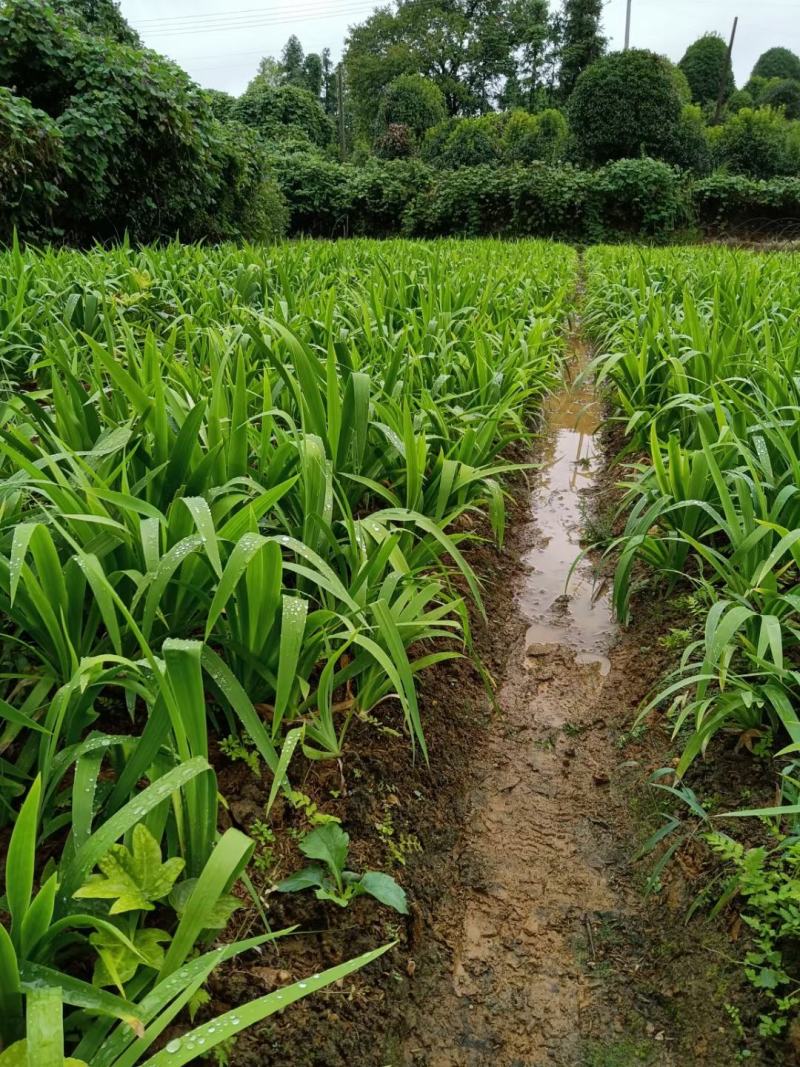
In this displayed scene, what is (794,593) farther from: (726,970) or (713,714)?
(726,970)

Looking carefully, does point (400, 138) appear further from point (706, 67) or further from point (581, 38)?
point (706, 67)

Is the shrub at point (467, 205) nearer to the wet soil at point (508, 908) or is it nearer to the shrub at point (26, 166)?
the shrub at point (26, 166)

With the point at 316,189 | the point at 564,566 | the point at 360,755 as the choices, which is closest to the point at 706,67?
the point at 316,189

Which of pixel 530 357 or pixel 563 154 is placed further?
pixel 563 154

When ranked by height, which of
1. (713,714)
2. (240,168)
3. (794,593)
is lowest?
(713,714)

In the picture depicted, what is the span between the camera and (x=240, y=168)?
8469mm

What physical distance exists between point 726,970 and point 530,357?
8.85ft

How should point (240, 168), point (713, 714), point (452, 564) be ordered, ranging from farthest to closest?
1. point (240, 168)
2. point (452, 564)
3. point (713, 714)

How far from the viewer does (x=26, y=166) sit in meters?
5.45

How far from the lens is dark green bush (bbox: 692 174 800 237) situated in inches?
555

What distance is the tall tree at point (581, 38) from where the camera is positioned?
90.9ft

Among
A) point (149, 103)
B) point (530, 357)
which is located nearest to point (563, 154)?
point (149, 103)

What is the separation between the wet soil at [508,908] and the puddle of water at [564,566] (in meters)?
0.15

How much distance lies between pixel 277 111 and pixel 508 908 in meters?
25.0
